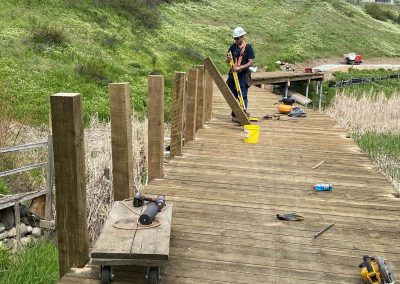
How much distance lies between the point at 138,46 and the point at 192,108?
1470 cm

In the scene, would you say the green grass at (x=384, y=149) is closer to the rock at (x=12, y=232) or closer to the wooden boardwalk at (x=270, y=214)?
the wooden boardwalk at (x=270, y=214)

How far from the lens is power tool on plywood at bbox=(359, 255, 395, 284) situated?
10.3 feet

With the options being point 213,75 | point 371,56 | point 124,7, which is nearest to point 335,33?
point 371,56

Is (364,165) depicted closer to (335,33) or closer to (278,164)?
(278,164)

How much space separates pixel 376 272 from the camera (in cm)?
320

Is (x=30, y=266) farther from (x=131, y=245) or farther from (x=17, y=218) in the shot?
(x=131, y=245)

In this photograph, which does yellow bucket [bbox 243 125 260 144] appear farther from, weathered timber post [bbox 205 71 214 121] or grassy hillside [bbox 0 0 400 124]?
grassy hillside [bbox 0 0 400 124]

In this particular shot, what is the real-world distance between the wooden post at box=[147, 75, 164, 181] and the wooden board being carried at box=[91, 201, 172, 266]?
182cm

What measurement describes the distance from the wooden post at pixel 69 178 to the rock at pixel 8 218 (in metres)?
3.51

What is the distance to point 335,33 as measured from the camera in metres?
43.2

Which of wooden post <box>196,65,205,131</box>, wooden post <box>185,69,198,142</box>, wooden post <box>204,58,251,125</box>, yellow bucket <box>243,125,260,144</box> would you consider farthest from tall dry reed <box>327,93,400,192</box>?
wooden post <box>185,69,198,142</box>

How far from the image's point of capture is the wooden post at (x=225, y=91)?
8.02m

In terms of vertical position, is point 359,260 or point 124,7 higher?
point 124,7

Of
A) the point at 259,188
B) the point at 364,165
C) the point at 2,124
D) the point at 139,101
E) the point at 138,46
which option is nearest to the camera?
the point at 259,188
